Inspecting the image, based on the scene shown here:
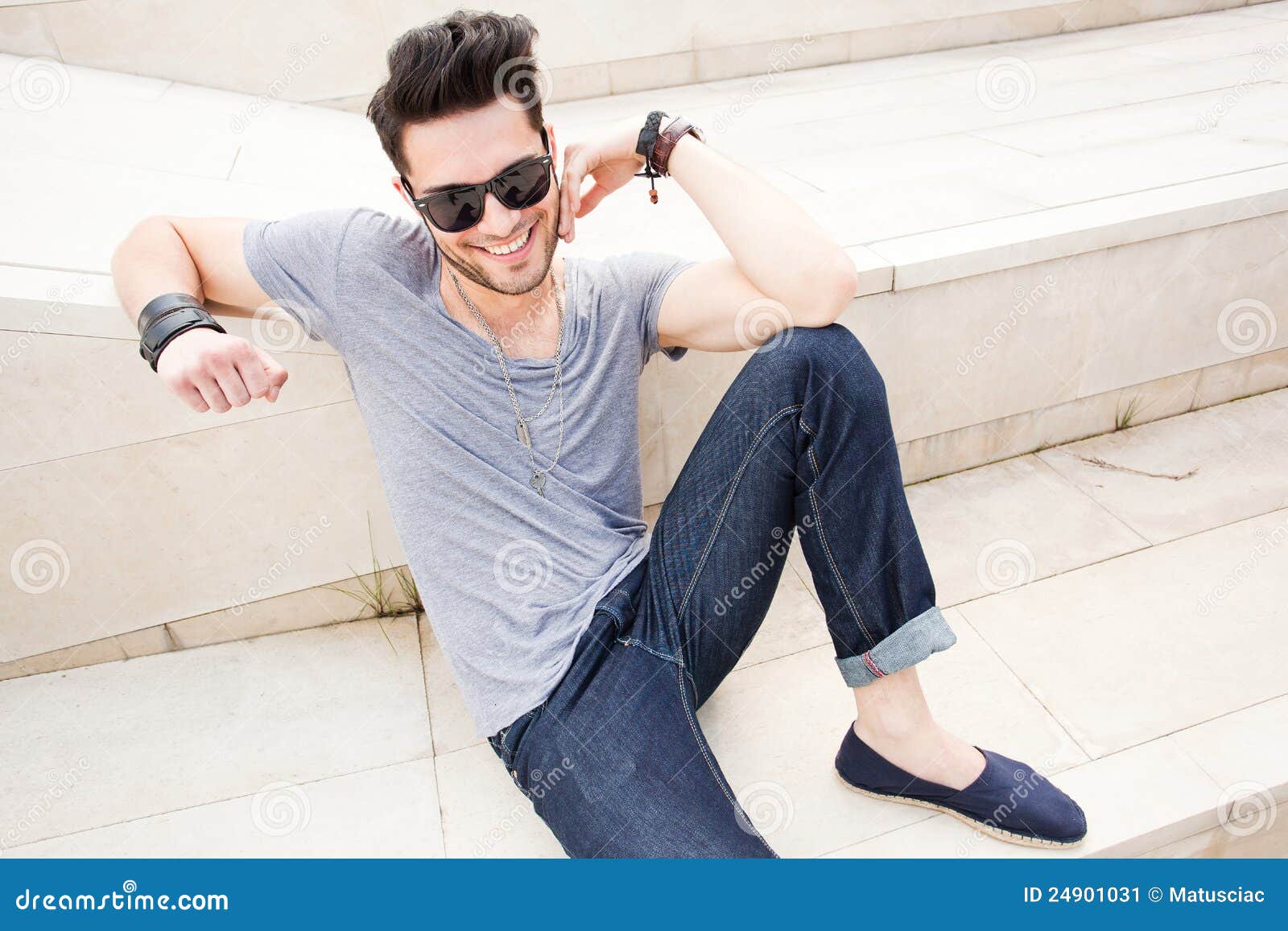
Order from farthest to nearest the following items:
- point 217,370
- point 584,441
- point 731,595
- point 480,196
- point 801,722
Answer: point 801,722 < point 584,441 < point 731,595 < point 480,196 < point 217,370

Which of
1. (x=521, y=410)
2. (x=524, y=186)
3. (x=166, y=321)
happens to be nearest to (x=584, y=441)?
(x=521, y=410)

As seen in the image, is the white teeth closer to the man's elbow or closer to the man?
the man

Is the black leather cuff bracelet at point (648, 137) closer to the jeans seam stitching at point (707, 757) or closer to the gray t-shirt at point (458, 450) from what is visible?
the gray t-shirt at point (458, 450)

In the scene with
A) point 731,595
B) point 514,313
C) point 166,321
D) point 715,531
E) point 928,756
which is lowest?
point 928,756

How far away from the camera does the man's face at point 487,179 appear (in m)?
1.54

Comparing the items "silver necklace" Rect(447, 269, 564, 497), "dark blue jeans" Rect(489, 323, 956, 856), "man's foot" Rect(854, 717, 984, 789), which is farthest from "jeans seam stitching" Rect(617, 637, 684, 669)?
"man's foot" Rect(854, 717, 984, 789)

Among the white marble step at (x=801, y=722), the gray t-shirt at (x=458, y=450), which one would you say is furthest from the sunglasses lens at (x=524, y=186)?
the white marble step at (x=801, y=722)

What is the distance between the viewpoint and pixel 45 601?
212cm

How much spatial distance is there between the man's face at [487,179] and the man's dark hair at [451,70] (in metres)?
0.02

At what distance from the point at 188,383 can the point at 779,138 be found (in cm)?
275

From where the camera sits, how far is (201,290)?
5.68 ft

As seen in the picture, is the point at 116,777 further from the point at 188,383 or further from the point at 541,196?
the point at 541,196

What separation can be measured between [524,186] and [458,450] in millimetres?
467

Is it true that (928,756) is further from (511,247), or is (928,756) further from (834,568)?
(511,247)
